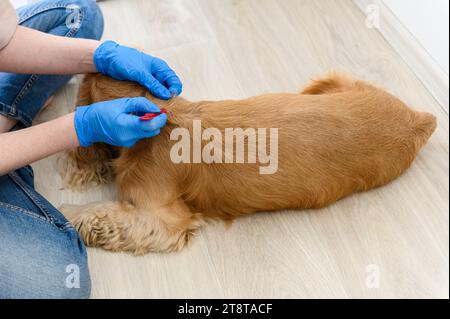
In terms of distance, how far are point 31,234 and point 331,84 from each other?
1199 millimetres

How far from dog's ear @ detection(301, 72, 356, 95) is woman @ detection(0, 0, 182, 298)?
0.59 meters

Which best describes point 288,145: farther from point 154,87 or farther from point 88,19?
point 88,19

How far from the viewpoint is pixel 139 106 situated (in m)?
1.43

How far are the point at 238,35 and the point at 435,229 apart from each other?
1.25 metres

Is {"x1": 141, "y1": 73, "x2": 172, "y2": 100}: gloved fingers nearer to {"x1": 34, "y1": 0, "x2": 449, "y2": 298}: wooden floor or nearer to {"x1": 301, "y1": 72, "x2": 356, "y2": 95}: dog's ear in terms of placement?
{"x1": 34, "y1": 0, "x2": 449, "y2": 298}: wooden floor

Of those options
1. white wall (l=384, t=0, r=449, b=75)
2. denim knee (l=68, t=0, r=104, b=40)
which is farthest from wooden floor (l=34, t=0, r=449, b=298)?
denim knee (l=68, t=0, r=104, b=40)

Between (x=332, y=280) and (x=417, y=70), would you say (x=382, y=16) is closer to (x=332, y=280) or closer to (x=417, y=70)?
(x=417, y=70)

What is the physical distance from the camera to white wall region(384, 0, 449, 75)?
1983 millimetres

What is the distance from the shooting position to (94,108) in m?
1.46

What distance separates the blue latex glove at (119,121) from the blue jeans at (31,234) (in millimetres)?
322

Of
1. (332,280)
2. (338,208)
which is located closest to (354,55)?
(338,208)

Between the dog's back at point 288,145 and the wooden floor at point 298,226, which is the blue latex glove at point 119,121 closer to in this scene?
the dog's back at point 288,145

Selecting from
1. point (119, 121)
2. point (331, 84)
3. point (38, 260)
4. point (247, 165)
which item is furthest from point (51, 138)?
point (331, 84)
